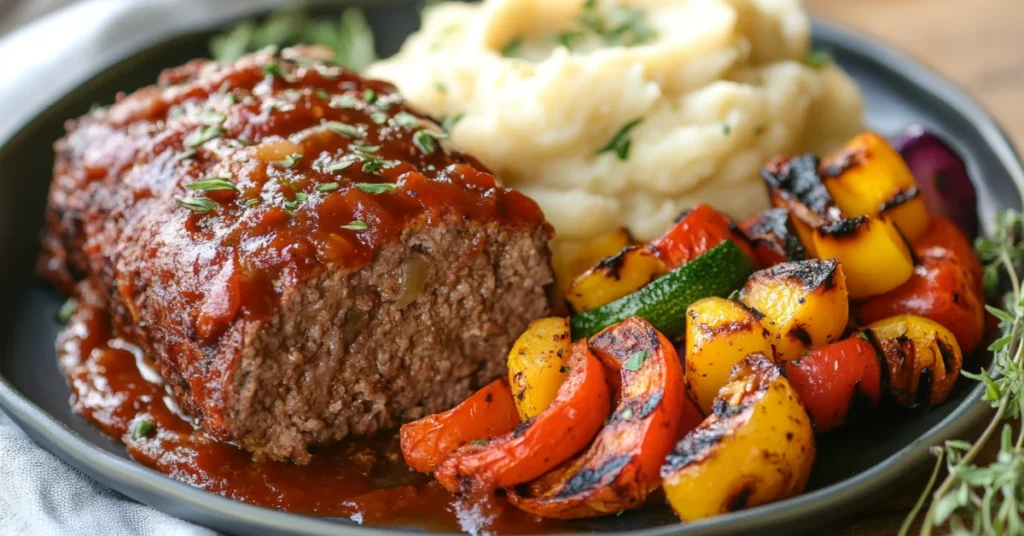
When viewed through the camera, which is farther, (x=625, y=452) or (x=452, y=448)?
(x=452, y=448)

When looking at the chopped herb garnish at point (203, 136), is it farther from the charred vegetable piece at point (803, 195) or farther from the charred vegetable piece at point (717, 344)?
the charred vegetable piece at point (803, 195)

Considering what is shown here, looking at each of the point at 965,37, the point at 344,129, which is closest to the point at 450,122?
the point at 344,129

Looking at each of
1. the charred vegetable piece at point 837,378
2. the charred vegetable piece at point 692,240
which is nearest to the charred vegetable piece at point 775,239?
the charred vegetable piece at point 692,240

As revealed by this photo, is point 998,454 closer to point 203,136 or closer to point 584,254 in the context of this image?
point 584,254

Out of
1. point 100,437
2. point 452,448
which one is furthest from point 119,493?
point 452,448

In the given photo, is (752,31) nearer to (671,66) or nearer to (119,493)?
(671,66)

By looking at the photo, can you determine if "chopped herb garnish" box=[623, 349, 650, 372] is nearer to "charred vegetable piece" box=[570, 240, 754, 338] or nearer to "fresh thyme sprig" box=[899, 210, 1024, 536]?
"charred vegetable piece" box=[570, 240, 754, 338]
